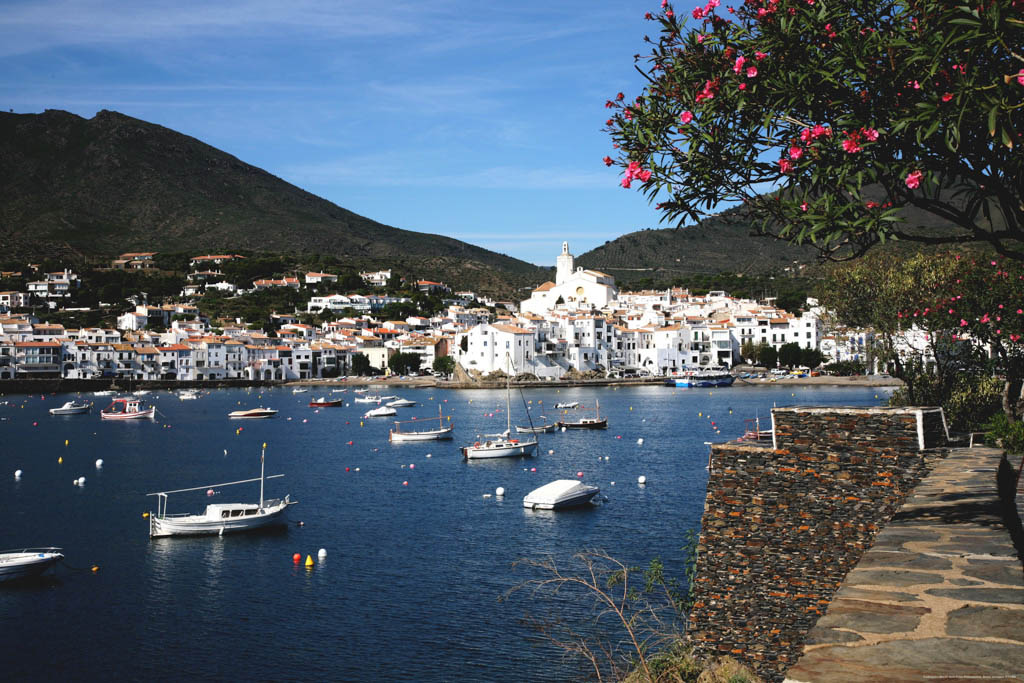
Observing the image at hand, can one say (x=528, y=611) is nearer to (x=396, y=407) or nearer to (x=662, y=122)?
(x=662, y=122)

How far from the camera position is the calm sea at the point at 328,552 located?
15.8 m

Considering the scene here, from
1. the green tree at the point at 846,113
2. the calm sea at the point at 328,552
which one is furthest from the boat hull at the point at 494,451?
the green tree at the point at 846,113

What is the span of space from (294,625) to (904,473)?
12499mm

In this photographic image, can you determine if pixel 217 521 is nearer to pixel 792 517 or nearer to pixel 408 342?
pixel 792 517

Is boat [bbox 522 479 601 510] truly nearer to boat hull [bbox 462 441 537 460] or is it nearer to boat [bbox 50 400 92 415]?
boat hull [bbox 462 441 537 460]

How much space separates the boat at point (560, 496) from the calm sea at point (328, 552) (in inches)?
22.6

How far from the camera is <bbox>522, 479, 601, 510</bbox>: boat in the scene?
28312 mm

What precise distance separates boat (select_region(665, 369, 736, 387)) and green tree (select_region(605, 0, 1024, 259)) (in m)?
100

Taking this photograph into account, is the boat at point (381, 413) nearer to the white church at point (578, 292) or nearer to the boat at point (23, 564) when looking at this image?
the boat at point (23, 564)

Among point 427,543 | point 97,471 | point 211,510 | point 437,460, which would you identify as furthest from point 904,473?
point 97,471

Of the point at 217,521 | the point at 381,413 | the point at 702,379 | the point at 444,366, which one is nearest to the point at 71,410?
the point at 381,413

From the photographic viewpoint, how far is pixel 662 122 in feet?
22.9

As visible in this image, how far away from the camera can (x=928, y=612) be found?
427cm

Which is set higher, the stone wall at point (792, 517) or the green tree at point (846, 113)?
the green tree at point (846, 113)
